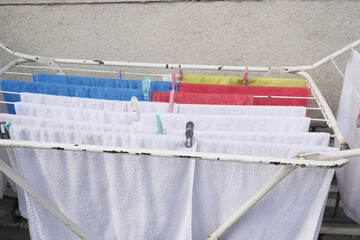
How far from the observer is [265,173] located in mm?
860

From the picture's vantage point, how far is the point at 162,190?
90cm

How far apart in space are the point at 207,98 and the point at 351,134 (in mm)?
620

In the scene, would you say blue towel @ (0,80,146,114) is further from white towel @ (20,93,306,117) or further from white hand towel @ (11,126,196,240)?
white hand towel @ (11,126,196,240)

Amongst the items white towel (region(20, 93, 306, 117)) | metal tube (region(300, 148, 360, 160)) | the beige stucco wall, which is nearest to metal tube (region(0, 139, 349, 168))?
metal tube (region(300, 148, 360, 160))

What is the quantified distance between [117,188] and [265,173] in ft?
1.66

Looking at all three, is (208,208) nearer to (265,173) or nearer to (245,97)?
(265,173)

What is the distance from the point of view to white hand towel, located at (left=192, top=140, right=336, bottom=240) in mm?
805

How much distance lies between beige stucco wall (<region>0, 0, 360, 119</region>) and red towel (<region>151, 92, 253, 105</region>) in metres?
0.80

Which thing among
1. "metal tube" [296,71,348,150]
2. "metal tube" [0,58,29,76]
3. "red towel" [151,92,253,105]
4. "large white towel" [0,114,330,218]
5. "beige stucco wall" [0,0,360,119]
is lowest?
"large white towel" [0,114,330,218]

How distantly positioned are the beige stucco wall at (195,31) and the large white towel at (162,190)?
106 centimetres

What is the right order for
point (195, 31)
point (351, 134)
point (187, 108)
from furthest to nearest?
point (195, 31), point (351, 134), point (187, 108)

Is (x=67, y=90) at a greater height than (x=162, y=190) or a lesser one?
greater

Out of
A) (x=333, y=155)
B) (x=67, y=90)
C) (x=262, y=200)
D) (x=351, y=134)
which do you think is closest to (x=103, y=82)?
(x=67, y=90)

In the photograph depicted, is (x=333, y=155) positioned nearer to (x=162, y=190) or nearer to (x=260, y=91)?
(x=260, y=91)
